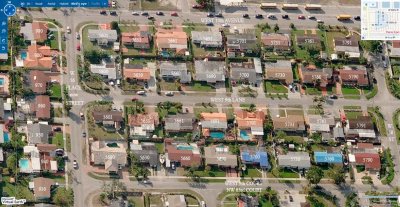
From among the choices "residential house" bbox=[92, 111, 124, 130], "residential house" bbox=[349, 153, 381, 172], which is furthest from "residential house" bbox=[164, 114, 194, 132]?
"residential house" bbox=[349, 153, 381, 172]

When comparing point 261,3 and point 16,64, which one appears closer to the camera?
point 16,64

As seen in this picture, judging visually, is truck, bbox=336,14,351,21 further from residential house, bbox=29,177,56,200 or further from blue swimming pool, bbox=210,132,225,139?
residential house, bbox=29,177,56,200

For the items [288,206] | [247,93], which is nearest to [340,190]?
[288,206]

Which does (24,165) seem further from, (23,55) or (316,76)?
(316,76)

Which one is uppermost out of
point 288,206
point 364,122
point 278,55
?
point 278,55

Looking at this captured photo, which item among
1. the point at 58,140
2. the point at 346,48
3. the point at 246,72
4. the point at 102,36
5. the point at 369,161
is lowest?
the point at 369,161

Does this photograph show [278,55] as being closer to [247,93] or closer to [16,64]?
[247,93]

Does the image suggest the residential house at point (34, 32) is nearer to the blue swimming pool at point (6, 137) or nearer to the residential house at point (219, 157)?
the blue swimming pool at point (6, 137)

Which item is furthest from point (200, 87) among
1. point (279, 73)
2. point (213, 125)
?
point (279, 73)
